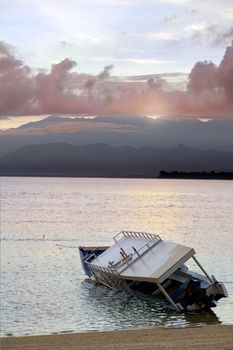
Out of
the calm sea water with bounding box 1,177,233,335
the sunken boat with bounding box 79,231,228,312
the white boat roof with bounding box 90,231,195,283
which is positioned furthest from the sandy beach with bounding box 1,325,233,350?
the white boat roof with bounding box 90,231,195,283

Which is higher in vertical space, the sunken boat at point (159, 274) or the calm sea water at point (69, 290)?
the sunken boat at point (159, 274)

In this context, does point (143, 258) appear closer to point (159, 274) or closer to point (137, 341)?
point (159, 274)

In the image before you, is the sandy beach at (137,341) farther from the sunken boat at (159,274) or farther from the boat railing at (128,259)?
the boat railing at (128,259)

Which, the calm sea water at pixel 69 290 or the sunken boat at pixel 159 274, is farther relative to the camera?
the sunken boat at pixel 159 274

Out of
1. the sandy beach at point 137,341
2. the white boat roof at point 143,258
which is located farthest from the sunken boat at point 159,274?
the sandy beach at point 137,341

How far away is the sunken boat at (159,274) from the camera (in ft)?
89.5

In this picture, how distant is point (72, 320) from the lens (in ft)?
83.0

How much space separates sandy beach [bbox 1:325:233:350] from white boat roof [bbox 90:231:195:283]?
34.2 ft

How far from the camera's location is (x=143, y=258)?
3183cm

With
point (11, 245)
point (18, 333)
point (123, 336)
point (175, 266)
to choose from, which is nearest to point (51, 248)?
point (11, 245)

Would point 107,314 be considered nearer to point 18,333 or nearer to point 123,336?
point 18,333

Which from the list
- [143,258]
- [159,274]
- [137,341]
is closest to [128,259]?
[143,258]

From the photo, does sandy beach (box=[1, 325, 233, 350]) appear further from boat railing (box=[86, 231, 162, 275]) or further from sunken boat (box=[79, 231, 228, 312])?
boat railing (box=[86, 231, 162, 275])

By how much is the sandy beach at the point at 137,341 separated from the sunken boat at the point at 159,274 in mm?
9277
